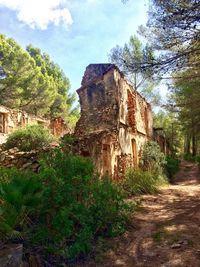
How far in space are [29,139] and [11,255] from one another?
6839 millimetres

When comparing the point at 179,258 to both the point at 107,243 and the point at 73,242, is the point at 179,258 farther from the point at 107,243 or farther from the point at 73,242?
the point at 73,242

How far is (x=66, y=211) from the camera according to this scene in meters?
3.96

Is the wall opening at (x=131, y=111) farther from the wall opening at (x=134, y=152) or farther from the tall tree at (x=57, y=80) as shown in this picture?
the tall tree at (x=57, y=80)

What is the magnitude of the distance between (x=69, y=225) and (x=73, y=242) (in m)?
0.48

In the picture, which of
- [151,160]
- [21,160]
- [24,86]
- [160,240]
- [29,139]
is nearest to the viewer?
[160,240]

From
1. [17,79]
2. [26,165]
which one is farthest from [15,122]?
[26,165]

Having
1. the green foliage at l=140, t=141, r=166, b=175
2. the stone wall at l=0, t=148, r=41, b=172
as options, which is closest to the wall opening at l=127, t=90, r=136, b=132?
the green foliage at l=140, t=141, r=166, b=175

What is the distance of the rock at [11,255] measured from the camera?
327cm

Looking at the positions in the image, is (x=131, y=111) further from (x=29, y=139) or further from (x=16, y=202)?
(x=16, y=202)

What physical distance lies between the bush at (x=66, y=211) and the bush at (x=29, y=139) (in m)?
4.70

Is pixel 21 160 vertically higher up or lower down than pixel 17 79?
lower down

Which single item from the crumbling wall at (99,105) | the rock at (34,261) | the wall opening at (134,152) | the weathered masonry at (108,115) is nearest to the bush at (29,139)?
the weathered masonry at (108,115)

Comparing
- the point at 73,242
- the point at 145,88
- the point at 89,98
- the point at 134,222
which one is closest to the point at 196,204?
the point at 134,222

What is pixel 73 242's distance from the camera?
170 inches
